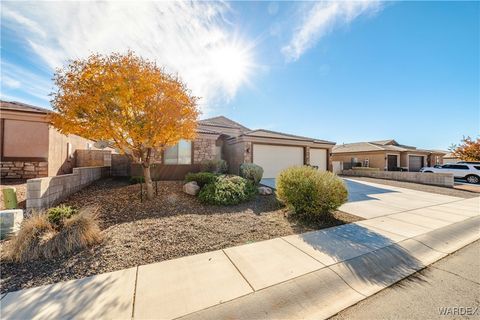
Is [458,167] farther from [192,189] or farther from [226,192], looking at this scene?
[192,189]

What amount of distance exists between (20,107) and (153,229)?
343 inches

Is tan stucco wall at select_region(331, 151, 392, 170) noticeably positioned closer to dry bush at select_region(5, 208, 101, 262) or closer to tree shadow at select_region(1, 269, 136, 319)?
tree shadow at select_region(1, 269, 136, 319)

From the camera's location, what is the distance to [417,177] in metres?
15.5

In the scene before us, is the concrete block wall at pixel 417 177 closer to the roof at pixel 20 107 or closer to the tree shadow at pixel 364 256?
the tree shadow at pixel 364 256

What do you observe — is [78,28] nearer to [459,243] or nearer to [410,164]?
[459,243]

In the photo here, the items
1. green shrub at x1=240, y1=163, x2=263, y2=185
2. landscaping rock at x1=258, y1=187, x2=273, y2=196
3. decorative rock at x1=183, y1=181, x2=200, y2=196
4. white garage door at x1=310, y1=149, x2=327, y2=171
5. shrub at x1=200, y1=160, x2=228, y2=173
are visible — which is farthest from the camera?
white garage door at x1=310, y1=149, x2=327, y2=171

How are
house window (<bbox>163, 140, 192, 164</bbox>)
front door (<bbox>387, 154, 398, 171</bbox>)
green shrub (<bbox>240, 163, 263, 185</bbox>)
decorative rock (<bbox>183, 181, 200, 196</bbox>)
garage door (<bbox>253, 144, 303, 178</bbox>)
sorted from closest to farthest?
decorative rock (<bbox>183, 181, 200, 196</bbox>) < green shrub (<bbox>240, 163, 263, 185</bbox>) < house window (<bbox>163, 140, 192, 164</bbox>) < garage door (<bbox>253, 144, 303, 178</bbox>) < front door (<bbox>387, 154, 398, 171</bbox>)

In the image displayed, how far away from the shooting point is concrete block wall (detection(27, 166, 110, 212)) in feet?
16.7

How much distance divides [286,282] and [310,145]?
13.7 m

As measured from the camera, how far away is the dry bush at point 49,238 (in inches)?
138

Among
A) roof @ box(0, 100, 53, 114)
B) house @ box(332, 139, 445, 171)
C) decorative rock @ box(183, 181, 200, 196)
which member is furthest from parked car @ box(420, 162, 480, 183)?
roof @ box(0, 100, 53, 114)

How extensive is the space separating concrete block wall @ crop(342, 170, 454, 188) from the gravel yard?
13374mm

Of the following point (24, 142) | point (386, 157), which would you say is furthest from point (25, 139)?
point (386, 157)

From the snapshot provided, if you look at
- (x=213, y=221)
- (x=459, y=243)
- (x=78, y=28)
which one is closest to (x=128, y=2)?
(x=78, y=28)
